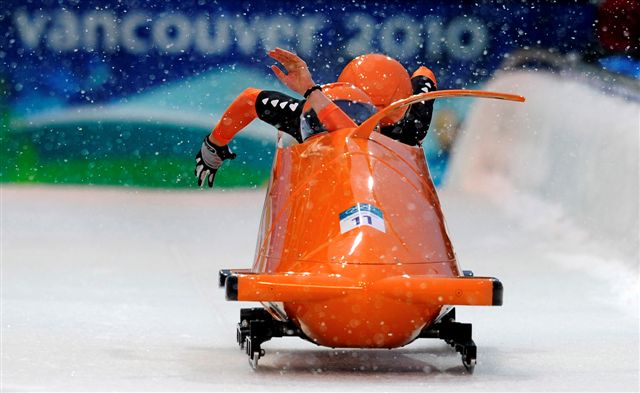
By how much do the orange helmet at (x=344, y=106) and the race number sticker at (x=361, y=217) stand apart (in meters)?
0.45

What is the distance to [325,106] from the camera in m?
4.18

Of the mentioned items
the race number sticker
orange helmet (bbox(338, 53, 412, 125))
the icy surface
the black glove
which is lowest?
the icy surface

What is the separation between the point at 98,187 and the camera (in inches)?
344

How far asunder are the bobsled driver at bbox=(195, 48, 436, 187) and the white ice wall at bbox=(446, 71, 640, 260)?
6.68 feet

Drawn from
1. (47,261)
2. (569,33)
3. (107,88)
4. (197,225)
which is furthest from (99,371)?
(569,33)

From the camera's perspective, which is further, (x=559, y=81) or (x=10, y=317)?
(x=559, y=81)

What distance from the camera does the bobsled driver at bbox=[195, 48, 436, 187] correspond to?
13.8ft

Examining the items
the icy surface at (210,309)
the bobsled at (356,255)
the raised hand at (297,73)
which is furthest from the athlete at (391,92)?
the icy surface at (210,309)

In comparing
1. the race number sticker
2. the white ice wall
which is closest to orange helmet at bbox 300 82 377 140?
the race number sticker

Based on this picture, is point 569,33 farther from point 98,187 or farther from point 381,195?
point 381,195

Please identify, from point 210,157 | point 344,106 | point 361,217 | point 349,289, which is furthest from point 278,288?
point 210,157

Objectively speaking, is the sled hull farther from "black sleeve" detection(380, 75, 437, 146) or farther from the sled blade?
"black sleeve" detection(380, 75, 437, 146)

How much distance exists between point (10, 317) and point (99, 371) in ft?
3.67

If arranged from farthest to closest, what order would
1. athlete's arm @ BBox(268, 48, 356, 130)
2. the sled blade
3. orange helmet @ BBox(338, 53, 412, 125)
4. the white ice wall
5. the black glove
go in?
the white ice wall, the black glove, orange helmet @ BBox(338, 53, 412, 125), athlete's arm @ BBox(268, 48, 356, 130), the sled blade
